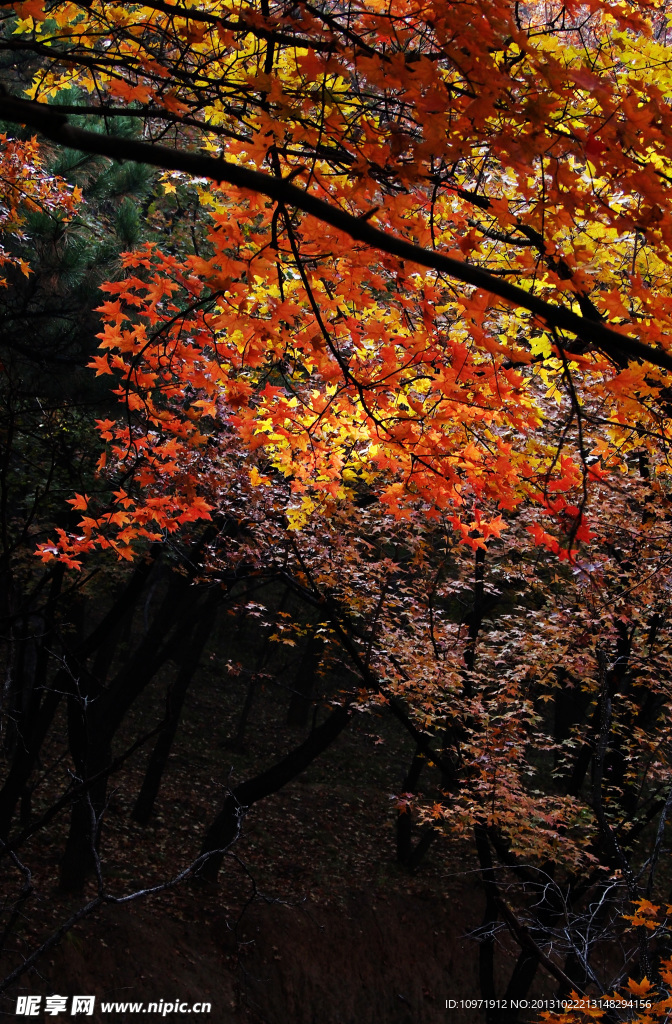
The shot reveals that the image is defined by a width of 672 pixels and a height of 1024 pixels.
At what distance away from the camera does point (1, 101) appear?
1.21 meters

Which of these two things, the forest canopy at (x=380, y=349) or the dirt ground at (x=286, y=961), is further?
the dirt ground at (x=286, y=961)

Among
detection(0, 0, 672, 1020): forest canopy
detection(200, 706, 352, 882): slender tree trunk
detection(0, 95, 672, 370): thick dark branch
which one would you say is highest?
detection(0, 0, 672, 1020): forest canopy

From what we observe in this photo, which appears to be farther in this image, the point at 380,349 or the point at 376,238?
the point at 380,349

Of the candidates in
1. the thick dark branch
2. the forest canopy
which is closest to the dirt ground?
the forest canopy

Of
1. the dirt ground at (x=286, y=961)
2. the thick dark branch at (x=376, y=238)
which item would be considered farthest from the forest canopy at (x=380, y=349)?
the dirt ground at (x=286, y=961)

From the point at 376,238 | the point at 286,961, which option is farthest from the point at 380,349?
the point at 286,961

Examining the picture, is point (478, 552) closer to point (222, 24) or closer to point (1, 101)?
point (222, 24)

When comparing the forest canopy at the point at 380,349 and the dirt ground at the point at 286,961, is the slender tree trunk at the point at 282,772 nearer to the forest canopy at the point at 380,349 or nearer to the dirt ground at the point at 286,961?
the forest canopy at the point at 380,349

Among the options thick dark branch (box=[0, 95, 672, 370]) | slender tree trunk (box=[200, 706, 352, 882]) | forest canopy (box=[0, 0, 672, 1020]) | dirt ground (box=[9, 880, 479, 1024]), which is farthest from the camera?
slender tree trunk (box=[200, 706, 352, 882])

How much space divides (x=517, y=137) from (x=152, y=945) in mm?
10125

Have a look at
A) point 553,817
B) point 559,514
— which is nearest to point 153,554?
point 553,817

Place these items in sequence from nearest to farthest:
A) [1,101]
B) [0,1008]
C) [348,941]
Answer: [1,101], [0,1008], [348,941]

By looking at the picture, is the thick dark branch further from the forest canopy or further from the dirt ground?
the dirt ground

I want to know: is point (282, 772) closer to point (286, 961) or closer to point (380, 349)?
point (286, 961)
